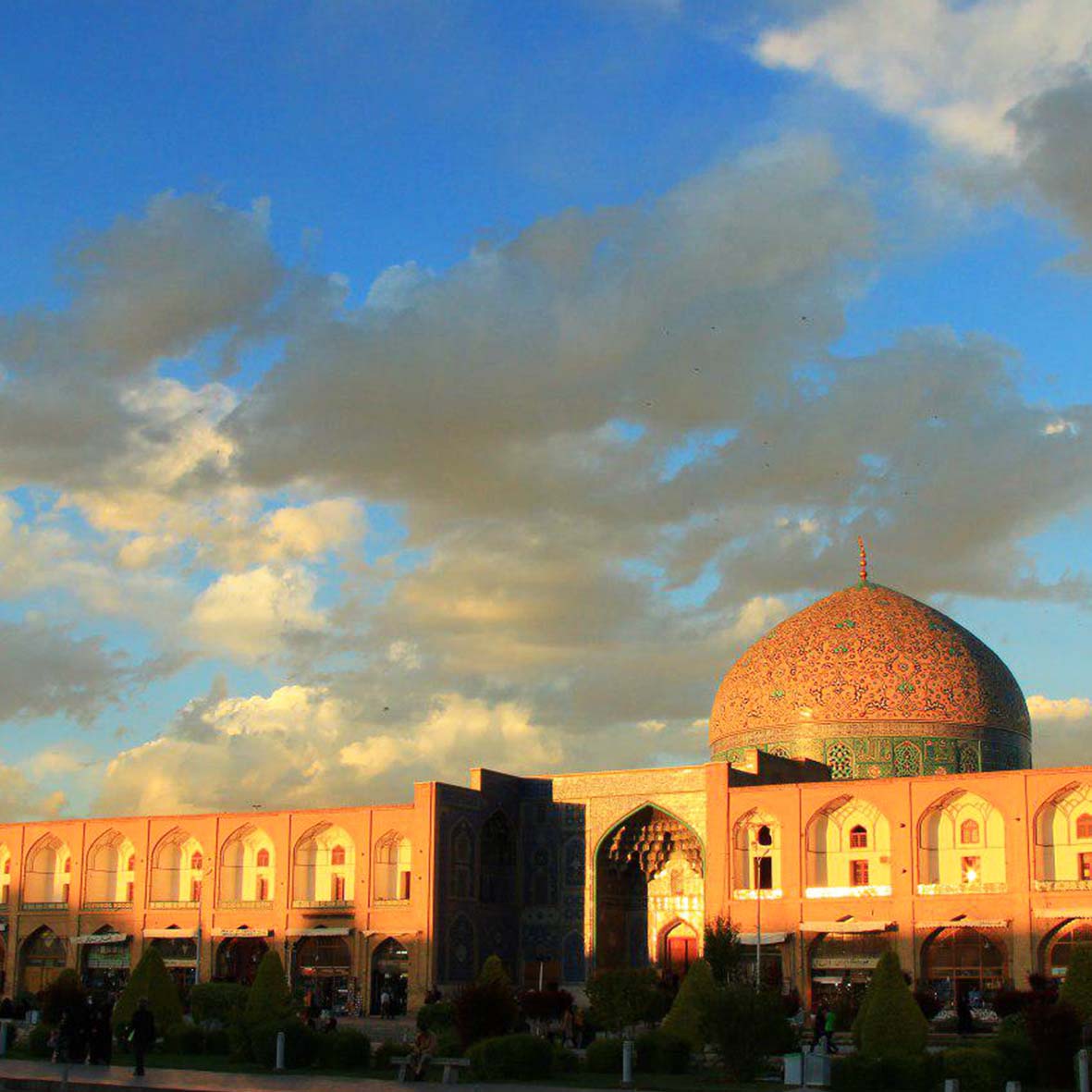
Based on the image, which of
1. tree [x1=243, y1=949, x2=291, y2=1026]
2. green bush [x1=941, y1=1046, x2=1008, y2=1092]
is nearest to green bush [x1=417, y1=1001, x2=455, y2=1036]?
tree [x1=243, y1=949, x2=291, y2=1026]

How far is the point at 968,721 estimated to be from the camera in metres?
45.5

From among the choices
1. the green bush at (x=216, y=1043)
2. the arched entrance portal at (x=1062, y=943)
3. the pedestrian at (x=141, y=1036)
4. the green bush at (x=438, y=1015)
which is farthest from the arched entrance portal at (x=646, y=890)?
the pedestrian at (x=141, y=1036)

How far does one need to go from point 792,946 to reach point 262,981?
1575cm

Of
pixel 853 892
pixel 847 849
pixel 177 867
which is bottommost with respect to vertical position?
pixel 853 892

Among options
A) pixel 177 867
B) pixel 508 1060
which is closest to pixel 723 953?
pixel 508 1060

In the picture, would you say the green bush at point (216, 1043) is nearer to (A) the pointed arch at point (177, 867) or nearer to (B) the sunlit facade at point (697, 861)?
(B) the sunlit facade at point (697, 861)

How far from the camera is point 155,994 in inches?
1181

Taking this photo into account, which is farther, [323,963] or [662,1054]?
[323,963]

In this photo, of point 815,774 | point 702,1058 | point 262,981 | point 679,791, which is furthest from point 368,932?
point 702,1058

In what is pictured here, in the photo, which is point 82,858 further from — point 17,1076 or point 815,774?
point 17,1076

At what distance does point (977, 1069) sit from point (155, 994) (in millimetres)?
15390

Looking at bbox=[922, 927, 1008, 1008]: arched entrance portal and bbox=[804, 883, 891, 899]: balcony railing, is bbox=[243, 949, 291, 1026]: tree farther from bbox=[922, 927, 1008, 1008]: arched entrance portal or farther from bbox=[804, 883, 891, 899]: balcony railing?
bbox=[922, 927, 1008, 1008]: arched entrance portal

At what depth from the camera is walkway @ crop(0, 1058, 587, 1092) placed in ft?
68.7

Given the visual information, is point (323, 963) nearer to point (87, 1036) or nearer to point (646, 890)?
point (646, 890)
